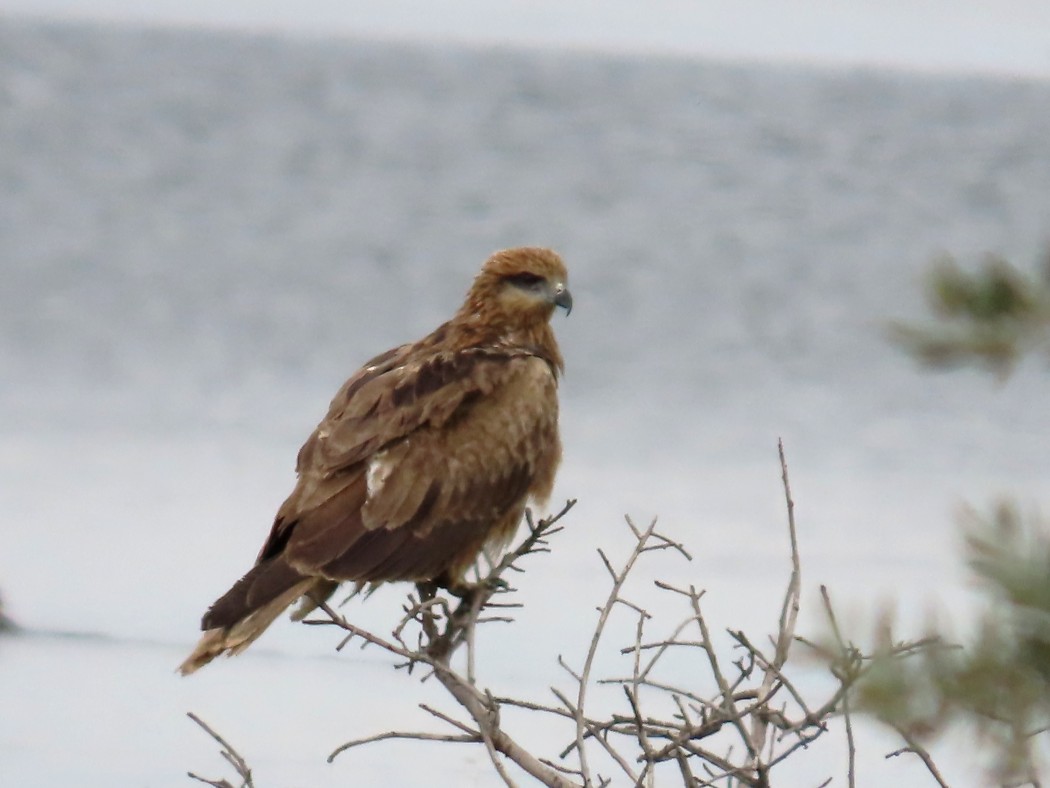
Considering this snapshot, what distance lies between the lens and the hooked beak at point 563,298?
5.09 meters

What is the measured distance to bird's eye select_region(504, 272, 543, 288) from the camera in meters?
5.18

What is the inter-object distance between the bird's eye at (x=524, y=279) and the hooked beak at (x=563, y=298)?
0.08m

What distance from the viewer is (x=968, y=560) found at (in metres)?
1.39

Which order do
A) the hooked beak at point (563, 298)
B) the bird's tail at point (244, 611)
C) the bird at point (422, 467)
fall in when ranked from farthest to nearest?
the hooked beak at point (563, 298) → the bird at point (422, 467) → the bird's tail at point (244, 611)

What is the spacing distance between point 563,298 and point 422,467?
2.27 ft

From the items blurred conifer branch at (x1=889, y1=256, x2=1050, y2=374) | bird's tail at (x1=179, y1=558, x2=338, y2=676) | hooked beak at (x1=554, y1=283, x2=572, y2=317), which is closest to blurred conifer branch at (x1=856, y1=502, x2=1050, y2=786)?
blurred conifer branch at (x1=889, y1=256, x2=1050, y2=374)

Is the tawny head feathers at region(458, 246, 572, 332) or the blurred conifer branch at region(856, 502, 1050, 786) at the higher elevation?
the tawny head feathers at region(458, 246, 572, 332)

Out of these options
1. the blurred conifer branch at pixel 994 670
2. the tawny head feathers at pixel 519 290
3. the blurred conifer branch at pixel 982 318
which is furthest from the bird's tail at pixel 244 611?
the blurred conifer branch at pixel 982 318

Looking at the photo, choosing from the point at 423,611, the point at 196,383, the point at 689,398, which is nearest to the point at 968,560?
the point at 423,611

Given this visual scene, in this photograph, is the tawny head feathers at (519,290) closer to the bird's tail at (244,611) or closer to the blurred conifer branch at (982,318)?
the bird's tail at (244,611)

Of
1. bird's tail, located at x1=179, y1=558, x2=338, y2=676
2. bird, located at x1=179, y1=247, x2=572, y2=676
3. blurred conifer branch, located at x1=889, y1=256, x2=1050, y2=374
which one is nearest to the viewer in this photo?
blurred conifer branch, located at x1=889, y1=256, x2=1050, y2=374

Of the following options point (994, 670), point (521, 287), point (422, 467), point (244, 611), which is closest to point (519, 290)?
point (521, 287)

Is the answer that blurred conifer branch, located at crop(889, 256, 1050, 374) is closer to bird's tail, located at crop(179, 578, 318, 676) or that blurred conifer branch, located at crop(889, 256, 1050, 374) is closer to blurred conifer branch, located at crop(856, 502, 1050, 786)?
blurred conifer branch, located at crop(856, 502, 1050, 786)

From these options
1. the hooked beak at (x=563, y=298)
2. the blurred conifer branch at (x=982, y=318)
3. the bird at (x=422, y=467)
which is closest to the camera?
the blurred conifer branch at (x=982, y=318)
